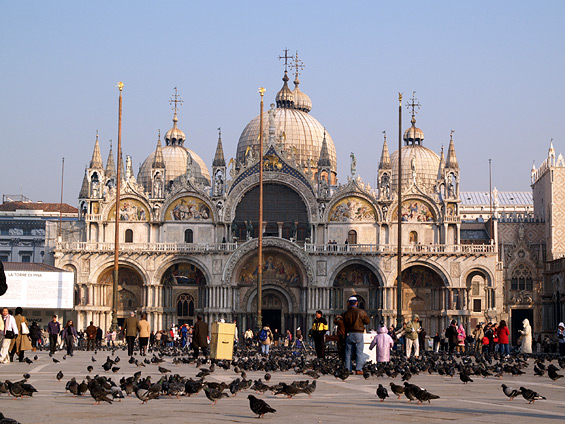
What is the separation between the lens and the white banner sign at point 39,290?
5872 cm

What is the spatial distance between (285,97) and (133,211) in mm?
18003

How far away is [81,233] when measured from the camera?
70.8m

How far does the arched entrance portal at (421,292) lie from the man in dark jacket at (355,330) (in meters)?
41.4

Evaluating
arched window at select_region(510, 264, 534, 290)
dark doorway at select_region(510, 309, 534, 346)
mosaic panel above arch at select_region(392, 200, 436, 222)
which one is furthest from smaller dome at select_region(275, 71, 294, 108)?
dark doorway at select_region(510, 309, 534, 346)

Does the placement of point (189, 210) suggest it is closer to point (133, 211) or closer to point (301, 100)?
point (133, 211)

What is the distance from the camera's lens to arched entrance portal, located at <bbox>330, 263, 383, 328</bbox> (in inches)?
2581

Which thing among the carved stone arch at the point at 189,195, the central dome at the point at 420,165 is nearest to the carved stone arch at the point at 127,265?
the carved stone arch at the point at 189,195

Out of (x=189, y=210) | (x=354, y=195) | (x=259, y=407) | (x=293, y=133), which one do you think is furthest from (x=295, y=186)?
(x=259, y=407)

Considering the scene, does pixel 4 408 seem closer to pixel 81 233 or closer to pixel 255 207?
pixel 255 207

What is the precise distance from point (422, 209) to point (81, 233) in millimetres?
23537

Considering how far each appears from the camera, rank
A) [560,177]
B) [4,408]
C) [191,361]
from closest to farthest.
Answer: [4,408] → [191,361] → [560,177]

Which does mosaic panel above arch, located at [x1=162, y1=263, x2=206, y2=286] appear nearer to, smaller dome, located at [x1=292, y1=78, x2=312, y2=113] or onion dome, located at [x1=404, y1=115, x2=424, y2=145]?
smaller dome, located at [x1=292, y1=78, x2=312, y2=113]

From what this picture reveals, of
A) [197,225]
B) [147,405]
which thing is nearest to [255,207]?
[197,225]

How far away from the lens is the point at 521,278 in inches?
3022
